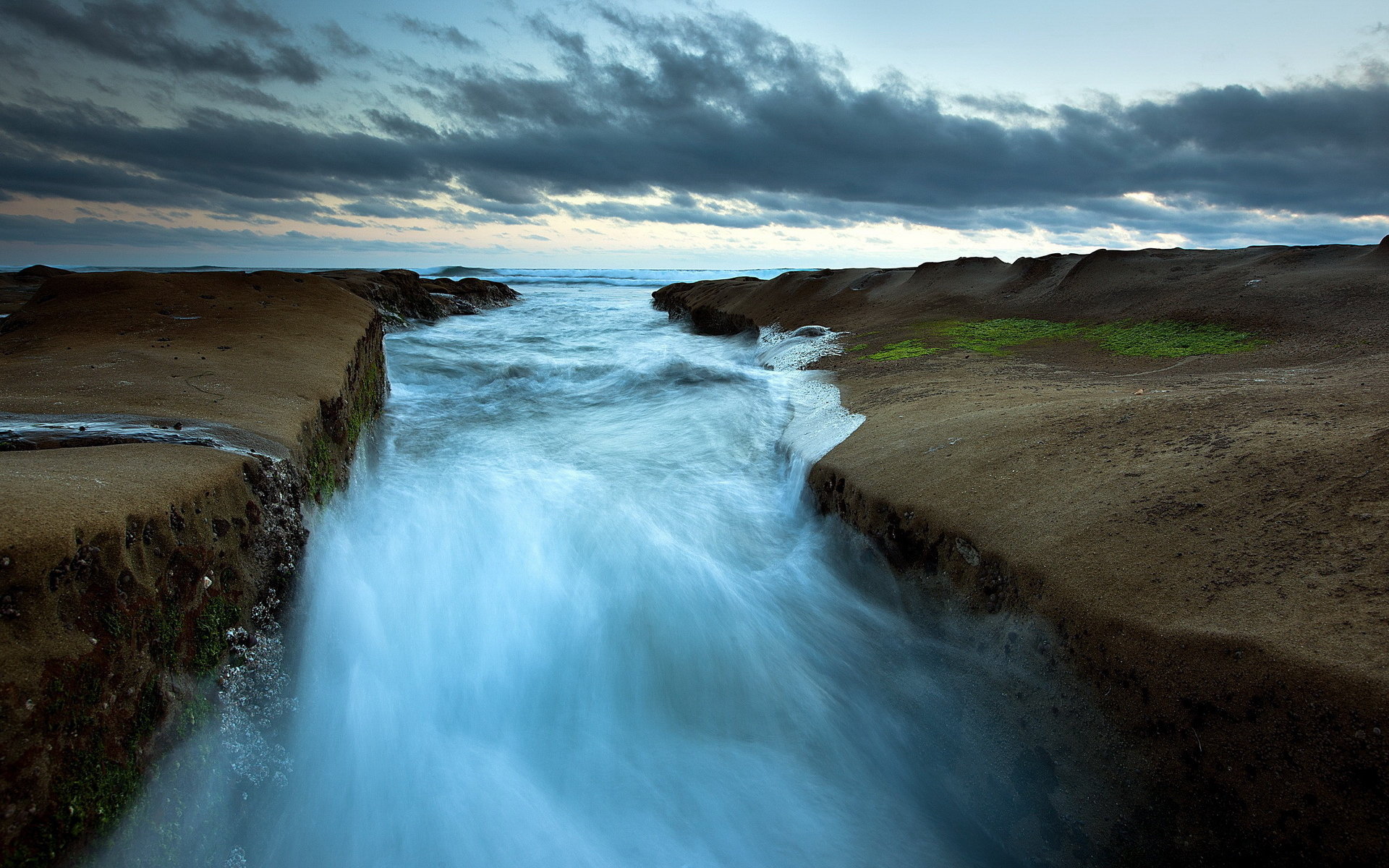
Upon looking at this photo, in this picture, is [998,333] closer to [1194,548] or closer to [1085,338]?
[1085,338]

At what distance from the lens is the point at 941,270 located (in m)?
13.8

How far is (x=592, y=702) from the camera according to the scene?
3623 millimetres

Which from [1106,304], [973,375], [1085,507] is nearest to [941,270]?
[1106,304]

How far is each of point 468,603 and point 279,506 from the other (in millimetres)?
1441

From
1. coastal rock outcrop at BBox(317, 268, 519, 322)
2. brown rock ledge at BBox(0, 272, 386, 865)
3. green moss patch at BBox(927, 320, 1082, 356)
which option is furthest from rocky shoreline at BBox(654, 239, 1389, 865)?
coastal rock outcrop at BBox(317, 268, 519, 322)

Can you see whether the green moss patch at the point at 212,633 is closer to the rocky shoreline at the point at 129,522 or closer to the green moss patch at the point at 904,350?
the rocky shoreline at the point at 129,522

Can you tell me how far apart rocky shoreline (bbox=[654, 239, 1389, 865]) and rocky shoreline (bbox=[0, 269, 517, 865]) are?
10.6 ft

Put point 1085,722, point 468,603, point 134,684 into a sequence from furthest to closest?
point 468,603
point 1085,722
point 134,684

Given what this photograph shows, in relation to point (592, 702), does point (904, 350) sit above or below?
above

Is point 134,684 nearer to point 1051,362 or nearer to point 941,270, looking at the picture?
point 1051,362

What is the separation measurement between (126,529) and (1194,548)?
3860 millimetres

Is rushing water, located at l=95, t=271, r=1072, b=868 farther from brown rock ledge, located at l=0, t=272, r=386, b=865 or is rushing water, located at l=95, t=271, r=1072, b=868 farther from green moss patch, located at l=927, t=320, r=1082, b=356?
green moss patch, located at l=927, t=320, r=1082, b=356

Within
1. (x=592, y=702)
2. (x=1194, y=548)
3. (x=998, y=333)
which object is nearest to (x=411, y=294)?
(x=998, y=333)

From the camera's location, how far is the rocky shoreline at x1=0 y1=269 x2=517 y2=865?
178 centimetres
